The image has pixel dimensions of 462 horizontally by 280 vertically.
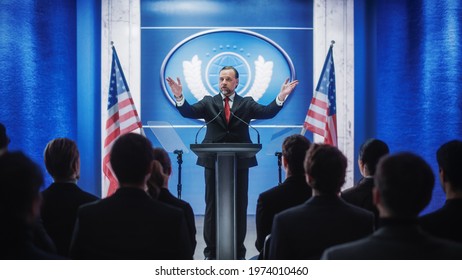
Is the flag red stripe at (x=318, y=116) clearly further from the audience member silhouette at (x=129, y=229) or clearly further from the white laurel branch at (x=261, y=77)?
the audience member silhouette at (x=129, y=229)

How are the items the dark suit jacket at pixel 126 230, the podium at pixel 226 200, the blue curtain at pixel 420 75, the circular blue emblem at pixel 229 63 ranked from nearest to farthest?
the dark suit jacket at pixel 126 230 → the podium at pixel 226 200 → the blue curtain at pixel 420 75 → the circular blue emblem at pixel 229 63

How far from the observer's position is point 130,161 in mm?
Answer: 1592

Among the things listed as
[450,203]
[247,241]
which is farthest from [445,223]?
[247,241]

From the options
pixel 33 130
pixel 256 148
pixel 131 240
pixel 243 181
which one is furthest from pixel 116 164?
pixel 33 130

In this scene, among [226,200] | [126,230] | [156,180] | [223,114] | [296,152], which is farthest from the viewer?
[223,114]

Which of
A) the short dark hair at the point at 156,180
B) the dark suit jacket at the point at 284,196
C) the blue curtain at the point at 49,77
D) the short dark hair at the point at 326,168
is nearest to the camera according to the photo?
the short dark hair at the point at 326,168

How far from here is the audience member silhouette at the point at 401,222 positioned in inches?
46.3

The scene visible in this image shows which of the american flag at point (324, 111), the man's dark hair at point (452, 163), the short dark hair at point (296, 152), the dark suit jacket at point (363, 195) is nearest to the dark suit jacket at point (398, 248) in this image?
the man's dark hair at point (452, 163)

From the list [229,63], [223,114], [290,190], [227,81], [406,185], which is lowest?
[290,190]

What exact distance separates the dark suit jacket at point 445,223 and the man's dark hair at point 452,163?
0.42 ft

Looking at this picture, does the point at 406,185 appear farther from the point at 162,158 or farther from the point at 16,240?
the point at 162,158

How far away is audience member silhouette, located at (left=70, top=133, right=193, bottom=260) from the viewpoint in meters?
1.51

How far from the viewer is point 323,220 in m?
1.57

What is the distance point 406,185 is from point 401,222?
9 centimetres
